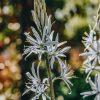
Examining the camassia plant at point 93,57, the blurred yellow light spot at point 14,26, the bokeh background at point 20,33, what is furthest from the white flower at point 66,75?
the blurred yellow light spot at point 14,26

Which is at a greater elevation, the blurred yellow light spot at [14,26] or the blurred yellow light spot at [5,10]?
the blurred yellow light spot at [5,10]

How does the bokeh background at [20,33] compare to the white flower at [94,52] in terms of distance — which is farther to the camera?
the bokeh background at [20,33]

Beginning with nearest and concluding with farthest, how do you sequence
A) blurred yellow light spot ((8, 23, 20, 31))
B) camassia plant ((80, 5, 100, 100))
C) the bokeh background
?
camassia plant ((80, 5, 100, 100))
the bokeh background
blurred yellow light spot ((8, 23, 20, 31))

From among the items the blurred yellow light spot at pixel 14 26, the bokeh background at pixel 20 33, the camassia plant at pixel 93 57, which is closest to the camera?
the camassia plant at pixel 93 57

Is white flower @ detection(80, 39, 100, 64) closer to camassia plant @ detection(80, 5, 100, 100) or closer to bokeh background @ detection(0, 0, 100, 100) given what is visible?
camassia plant @ detection(80, 5, 100, 100)

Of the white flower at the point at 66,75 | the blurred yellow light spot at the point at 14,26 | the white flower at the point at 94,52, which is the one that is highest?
the blurred yellow light spot at the point at 14,26

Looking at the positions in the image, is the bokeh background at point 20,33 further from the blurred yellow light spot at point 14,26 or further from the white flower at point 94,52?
the white flower at point 94,52

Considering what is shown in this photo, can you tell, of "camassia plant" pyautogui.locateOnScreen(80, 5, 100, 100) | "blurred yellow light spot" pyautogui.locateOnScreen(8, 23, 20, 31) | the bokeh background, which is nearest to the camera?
"camassia plant" pyautogui.locateOnScreen(80, 5, 100, 100)

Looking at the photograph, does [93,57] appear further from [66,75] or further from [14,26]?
[14,26]

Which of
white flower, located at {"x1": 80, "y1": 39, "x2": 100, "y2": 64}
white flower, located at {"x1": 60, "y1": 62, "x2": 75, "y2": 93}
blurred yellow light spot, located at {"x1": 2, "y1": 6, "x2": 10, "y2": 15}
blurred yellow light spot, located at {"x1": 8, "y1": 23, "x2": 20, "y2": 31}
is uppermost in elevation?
blurred yellow light spot, located at {"x1": 2, "y1": 6, "x2": 10, "y2": 15}

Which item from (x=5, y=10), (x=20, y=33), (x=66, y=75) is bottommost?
(x=66, y=75)

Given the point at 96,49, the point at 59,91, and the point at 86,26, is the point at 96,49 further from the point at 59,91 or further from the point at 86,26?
the point at 86,26

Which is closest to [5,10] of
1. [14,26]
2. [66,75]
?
[14,26]

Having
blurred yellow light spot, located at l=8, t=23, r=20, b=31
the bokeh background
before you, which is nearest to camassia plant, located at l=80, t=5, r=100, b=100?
the bokeh background
